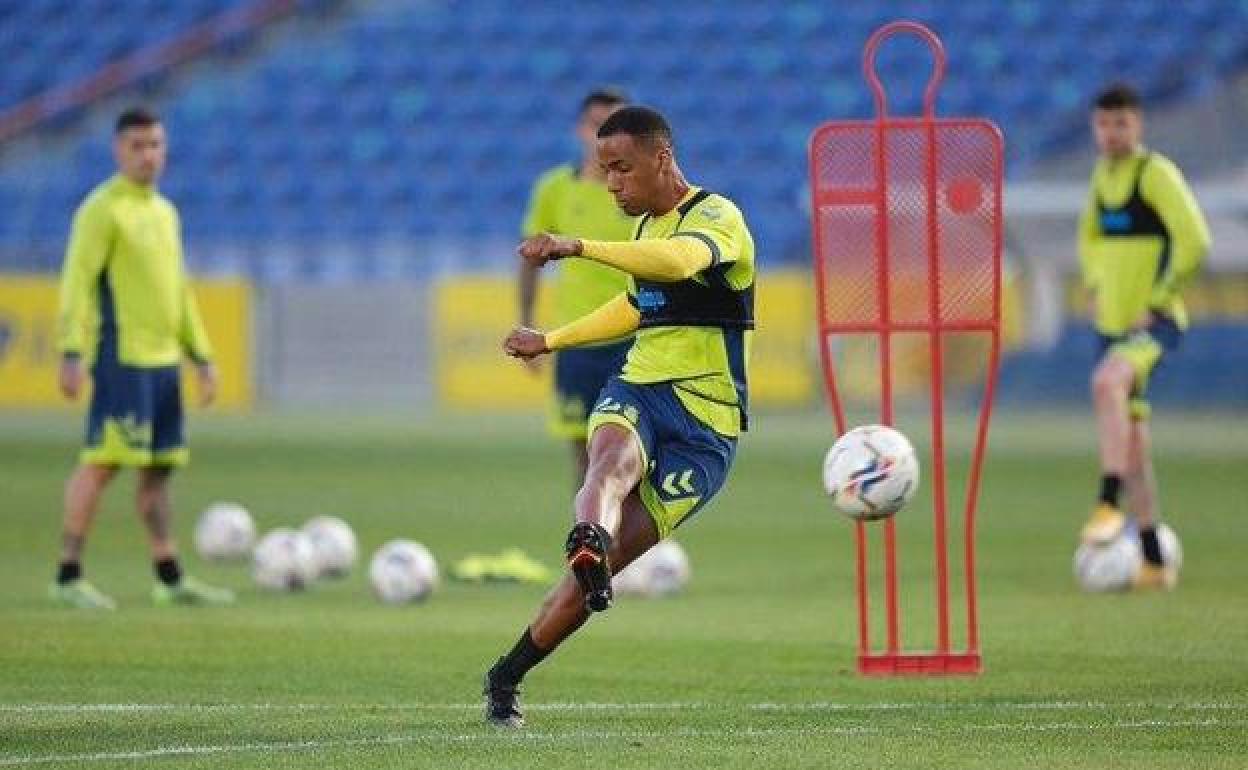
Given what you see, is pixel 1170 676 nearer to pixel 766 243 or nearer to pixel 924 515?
pixel 924 515

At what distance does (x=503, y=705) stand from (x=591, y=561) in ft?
3.19

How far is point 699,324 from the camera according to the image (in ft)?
29.2

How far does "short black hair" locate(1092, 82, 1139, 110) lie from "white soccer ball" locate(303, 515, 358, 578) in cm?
466

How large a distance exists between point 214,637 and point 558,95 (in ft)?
78.7

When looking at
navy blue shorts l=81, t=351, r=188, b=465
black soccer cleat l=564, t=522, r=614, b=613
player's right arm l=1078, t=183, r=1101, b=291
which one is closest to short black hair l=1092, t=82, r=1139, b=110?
player's right arm l=1078, t=183, r=1101, b=291

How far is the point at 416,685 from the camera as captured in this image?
1001cm

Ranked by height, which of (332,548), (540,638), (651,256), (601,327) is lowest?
(540,638)

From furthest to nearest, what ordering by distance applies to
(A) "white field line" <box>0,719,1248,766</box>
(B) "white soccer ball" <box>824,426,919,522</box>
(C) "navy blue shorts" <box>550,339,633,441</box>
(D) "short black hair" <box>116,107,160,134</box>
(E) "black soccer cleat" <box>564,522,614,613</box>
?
(C) "navy blue shorts" <box>550,339,633,441</box>, (D) "short black hair" <box>116,107,160,134</box>, (B) "white soccer ball" <box>824,426,919,522</box>, (A) "white field line" <box>0,719,1248,766</box>, (E) "black soccer cleat" <box>564,522,614,613</box>

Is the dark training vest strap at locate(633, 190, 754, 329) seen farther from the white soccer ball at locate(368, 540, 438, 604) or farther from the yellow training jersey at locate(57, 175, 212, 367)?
the yellow training jersey at locate(57, 175, 212, 367)

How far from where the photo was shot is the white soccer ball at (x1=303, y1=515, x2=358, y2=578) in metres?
14.4

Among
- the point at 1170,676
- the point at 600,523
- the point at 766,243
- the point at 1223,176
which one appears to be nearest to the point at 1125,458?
the point at 1170,676

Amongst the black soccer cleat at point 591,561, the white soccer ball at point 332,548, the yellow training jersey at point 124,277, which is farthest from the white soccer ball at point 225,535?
the black soccer cleat at point 591,561

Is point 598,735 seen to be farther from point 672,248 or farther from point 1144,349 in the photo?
point 1144,349

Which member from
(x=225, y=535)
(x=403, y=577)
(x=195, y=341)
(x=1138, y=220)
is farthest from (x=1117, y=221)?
(x=225, y=535)
